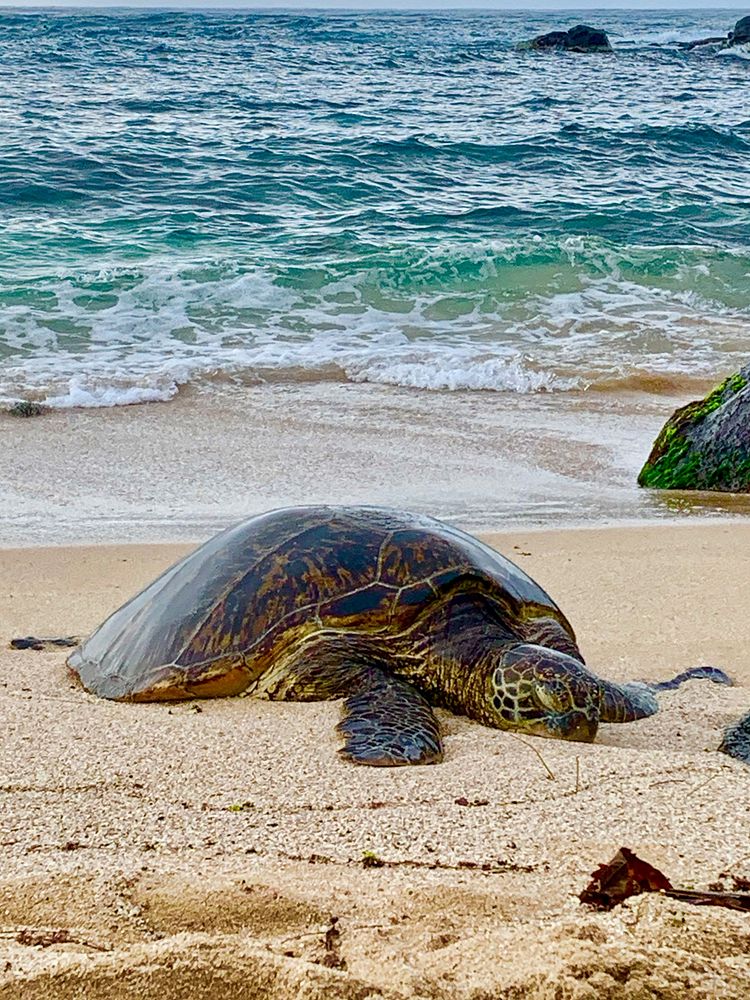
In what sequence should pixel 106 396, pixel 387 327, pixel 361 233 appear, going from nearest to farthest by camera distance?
1. pixel 106 396
2. pixel 387 327
3. pixel 361 233

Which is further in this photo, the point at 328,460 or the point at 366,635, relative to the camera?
the point at 328,460

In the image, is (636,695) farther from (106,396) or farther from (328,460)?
(106,396)

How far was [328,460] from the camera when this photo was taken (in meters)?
7.48

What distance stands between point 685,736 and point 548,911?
1.61 m

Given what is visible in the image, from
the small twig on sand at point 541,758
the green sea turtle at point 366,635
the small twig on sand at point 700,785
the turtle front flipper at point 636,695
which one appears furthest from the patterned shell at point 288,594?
the small twig on sand at point 700,785

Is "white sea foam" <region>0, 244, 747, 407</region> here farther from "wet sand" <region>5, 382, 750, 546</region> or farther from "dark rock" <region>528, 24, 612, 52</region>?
"dark rock" <region>528, 24, 612, 52</region>

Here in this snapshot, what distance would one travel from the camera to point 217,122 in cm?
2533

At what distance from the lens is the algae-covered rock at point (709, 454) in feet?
22.9

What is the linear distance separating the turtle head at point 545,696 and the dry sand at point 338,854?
0.27ft

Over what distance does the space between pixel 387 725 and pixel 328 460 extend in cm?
451

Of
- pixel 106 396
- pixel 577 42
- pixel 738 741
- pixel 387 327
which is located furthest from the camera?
pixel 577 42

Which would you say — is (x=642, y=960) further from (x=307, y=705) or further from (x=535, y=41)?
(x=535, y=41)

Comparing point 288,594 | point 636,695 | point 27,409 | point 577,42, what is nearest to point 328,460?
point 27,409

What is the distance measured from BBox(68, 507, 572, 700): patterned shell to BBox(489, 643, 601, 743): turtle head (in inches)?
17.1
